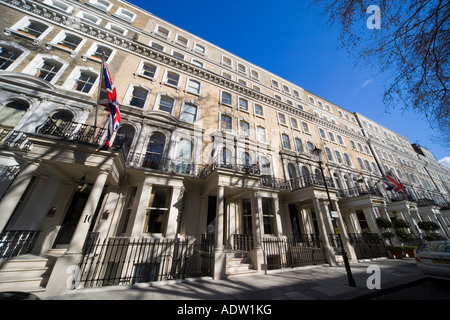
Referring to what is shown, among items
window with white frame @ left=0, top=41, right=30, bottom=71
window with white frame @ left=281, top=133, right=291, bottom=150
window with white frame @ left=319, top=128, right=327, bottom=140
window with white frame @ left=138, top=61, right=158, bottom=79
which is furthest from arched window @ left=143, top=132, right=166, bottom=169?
window with white frame @ left=319, top=128, right=327, bottom=140

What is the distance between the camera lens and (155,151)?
1032 centimetres

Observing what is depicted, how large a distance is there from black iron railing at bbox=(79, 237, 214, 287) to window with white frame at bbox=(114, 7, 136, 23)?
18.4 meters

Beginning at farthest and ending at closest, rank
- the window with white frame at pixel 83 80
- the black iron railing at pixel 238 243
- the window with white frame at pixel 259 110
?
1. the window with white frame at pixel 259 110
2. the window with white frame at pixel 83 80
3. the black iron railing at pixel 238 243

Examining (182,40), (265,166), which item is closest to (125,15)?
(182,40)

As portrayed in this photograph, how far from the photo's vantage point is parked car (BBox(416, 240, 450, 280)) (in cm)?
577

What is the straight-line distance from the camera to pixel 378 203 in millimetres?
13805

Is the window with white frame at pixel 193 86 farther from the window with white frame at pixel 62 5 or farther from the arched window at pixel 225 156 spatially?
the window with white frame at pixel 62 5

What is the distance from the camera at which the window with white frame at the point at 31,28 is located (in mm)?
10195

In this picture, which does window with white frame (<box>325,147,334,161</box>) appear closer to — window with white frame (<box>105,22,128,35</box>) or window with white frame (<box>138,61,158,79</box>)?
window with white frame (<box>138,61,158,79</box>)

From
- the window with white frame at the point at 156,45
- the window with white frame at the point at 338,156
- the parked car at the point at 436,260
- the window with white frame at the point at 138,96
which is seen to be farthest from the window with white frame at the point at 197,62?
the parked car at the point at 436,260

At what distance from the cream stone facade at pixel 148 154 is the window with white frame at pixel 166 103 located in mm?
101

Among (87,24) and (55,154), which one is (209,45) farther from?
(55,154)
